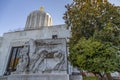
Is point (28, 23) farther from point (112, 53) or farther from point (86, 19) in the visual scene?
point (112, 53)

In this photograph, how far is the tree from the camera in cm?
686

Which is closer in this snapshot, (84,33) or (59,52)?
(59,52)

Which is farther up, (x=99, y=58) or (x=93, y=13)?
(x=93, y=13)

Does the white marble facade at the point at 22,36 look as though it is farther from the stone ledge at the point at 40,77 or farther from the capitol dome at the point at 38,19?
the stone ledge at the point at 40,77

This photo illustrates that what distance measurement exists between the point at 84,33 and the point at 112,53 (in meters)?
2.45

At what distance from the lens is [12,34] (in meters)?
21.1

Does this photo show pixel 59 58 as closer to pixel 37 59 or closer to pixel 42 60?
pixel 42 60

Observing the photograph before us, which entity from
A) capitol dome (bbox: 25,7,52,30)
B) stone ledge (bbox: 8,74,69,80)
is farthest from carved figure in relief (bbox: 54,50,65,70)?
capitol dome (bbox: 25,7,52,30)

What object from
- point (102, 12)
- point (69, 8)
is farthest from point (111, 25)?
point (69, 8)

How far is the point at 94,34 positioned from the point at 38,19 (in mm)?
16497

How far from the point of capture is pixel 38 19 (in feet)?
75.6

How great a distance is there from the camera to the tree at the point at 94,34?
6.86 m

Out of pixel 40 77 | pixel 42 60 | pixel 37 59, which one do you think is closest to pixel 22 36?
pixel 37 59

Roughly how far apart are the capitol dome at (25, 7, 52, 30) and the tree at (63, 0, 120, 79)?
13453 mm
